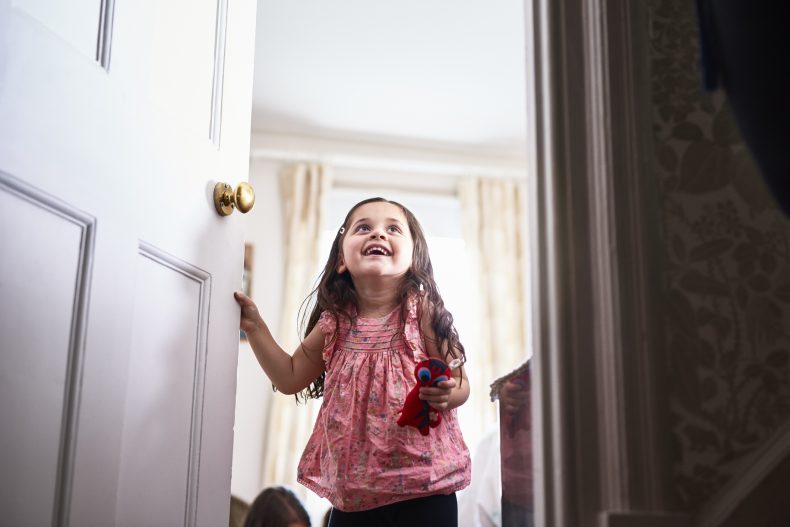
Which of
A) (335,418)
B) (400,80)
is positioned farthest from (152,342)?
(400,80)

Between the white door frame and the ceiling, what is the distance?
2427 millimetres

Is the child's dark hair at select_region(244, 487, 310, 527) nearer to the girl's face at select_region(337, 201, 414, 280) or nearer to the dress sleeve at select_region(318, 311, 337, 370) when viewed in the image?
the dress sleeve at select_region(318, 311, 337, 370)

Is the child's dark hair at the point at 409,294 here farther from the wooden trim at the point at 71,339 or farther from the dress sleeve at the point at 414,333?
the wooden trim at the point at 71,339

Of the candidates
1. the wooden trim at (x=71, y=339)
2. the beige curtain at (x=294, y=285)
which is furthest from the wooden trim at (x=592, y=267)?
the beige curtain at (x=294, y=285)

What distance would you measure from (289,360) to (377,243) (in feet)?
1.13

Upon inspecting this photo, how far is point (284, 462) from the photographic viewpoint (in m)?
3.98

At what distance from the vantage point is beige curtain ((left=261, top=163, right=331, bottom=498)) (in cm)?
399

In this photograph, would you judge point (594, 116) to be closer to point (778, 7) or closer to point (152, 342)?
point (778, 7)

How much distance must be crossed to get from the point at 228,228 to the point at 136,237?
1.01 feet

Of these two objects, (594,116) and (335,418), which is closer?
(594,116)

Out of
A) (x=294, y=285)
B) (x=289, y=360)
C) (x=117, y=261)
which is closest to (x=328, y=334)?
(x=289, y=360)

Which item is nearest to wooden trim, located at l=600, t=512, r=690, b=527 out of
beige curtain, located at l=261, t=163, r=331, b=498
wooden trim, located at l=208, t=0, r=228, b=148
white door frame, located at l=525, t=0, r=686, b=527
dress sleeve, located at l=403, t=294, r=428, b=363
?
white door frame, located at l=525, t=0, r=686, b=527

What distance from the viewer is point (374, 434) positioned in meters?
1.50

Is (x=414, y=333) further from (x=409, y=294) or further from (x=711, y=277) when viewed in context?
(x=711, y=277)
